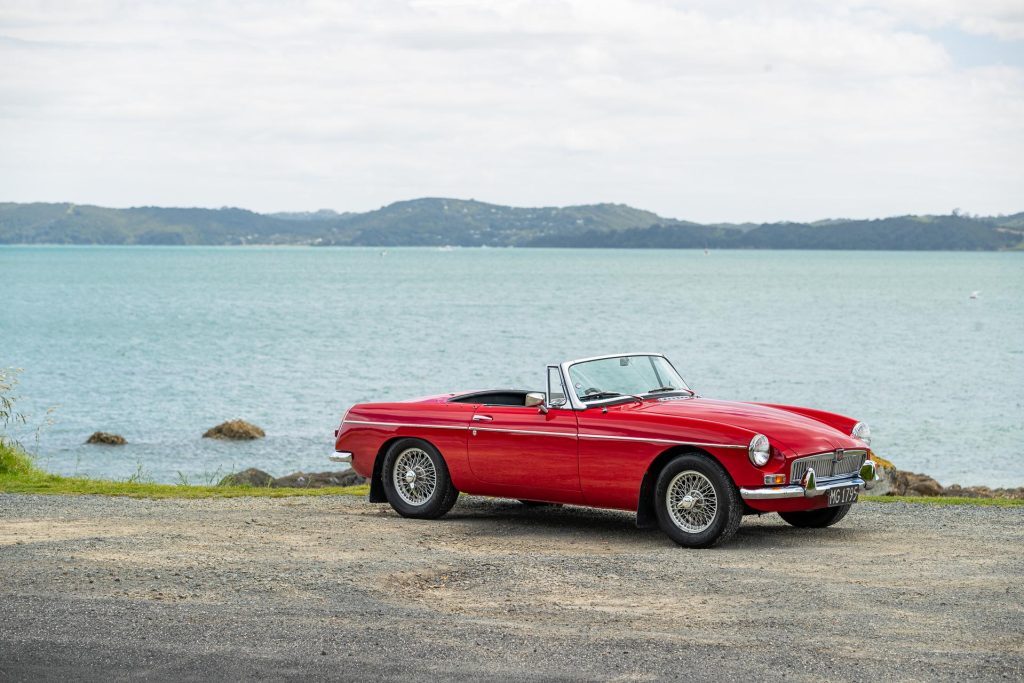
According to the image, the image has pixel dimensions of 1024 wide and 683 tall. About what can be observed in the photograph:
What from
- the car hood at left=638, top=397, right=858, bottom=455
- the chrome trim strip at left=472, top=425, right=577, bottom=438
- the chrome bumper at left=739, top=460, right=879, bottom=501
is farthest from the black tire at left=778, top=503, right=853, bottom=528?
the chrome trim strip at left=472, top=425, right=577, bottom=438

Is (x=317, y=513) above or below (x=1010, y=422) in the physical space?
above

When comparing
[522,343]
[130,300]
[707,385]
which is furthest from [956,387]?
[130,300]

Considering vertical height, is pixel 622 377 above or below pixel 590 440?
above

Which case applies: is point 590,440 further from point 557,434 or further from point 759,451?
point 759,451

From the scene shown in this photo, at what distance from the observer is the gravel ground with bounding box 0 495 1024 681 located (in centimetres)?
708

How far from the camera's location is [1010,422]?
125 ft

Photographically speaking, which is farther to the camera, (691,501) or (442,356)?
(442,356)

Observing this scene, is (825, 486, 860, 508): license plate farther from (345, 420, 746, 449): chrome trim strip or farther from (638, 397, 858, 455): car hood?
(345, 420, 746, 449): chrome trim strip

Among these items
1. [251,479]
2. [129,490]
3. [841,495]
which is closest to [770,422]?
[841,495]

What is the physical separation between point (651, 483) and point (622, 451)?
0.38 metres

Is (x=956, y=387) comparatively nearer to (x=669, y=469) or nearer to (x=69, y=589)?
(x=669, y=469)

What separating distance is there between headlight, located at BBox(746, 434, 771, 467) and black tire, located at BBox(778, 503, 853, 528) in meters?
→ 1.67

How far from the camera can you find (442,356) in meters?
58.6

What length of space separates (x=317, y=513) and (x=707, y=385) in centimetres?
3603
